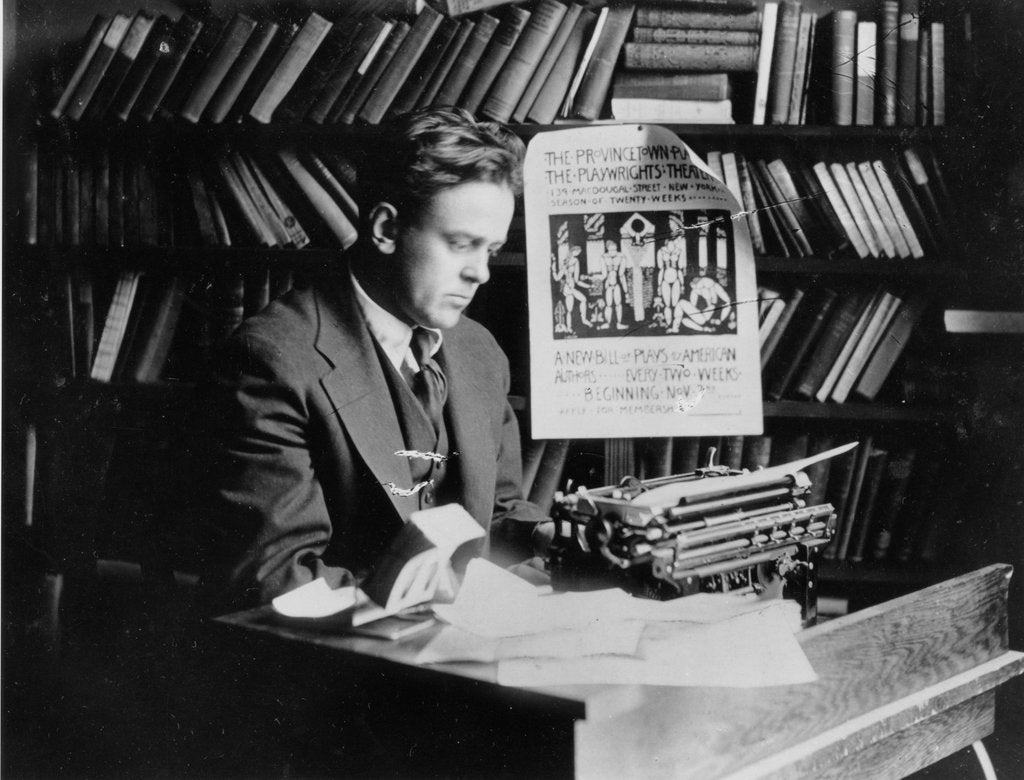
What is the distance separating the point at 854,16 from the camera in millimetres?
1409

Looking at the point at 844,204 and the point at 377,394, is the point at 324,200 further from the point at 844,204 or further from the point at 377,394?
the point at 844,204

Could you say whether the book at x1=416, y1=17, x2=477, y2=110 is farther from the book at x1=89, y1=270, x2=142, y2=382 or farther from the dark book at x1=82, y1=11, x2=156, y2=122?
the book at x1=89, y1=270, x2=142, y2=382

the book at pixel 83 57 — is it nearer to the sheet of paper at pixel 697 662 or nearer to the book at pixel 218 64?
the book at pixel 218 64

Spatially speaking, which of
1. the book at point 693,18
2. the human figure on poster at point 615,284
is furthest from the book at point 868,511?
the book at point 693,18

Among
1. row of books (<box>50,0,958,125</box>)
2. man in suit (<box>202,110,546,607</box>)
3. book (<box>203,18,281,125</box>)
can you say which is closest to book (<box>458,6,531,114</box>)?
row of books (<box>50,0,958,125</box>)

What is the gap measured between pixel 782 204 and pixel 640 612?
0.96 metres

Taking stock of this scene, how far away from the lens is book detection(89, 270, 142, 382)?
5.01ft

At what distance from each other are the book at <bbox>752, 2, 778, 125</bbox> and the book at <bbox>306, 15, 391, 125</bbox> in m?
0.63

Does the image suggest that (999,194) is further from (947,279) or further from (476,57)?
(476,57)

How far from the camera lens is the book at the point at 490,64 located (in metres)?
1.40

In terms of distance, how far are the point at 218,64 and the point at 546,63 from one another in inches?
22.1

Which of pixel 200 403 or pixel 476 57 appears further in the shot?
pixel 476 57

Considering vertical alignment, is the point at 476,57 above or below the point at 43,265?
above

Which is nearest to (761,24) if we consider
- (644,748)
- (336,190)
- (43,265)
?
(336,190)
